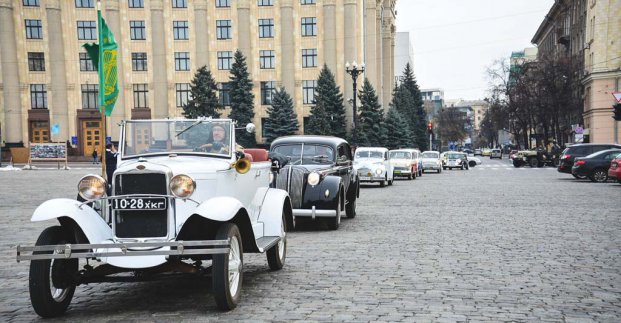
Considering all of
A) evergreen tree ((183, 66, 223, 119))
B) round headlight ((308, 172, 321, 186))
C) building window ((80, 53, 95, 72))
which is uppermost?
building window ((80, 53, 95, 72))

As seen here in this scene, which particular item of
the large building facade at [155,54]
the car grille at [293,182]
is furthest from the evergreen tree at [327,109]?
the car grille at [293,182]

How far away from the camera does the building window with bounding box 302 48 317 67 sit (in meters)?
70.3

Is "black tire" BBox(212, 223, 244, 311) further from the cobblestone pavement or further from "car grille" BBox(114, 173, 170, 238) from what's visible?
"car grille" BBox(114, 173, 170, 238)

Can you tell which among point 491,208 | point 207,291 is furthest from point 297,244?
point 491,208

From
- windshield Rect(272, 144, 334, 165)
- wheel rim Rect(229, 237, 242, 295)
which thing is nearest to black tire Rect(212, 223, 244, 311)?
wheel rim Rect(229, 237, 242, 295)

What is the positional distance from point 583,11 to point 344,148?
2369 inches

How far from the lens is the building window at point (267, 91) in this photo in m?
70.9

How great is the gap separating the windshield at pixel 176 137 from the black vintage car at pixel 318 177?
4.72 meters

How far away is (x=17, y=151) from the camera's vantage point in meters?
61.0

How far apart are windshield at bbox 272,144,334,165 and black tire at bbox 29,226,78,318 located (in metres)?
8.24

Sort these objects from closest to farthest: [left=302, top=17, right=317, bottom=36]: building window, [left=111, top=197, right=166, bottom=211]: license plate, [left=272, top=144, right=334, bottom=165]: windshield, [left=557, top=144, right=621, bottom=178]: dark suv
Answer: [left=111, top=197, right=166, bottom=211]: license plate → [left=272, top=144, right=334, bottom=165]: windshield → [left=557, top=144, right=621, bottom=178]: dark suv → [left=302, top=17, right=317, bottom=36]: building window

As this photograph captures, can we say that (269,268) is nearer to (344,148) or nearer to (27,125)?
(344,148)

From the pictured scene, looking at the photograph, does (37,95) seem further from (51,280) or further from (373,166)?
(51,280)

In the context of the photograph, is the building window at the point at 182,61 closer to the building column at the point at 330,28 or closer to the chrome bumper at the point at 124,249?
the building column at the point at 330,28
